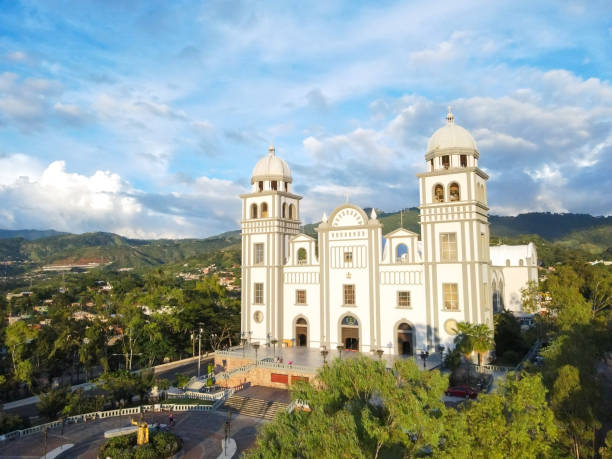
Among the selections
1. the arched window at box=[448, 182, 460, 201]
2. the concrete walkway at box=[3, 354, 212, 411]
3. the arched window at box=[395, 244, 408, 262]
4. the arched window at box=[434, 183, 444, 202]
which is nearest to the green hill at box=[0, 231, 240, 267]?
the concrete walkway at box=[3, 354, 212, 411]

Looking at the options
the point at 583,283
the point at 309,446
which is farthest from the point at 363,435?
the point at 583,283

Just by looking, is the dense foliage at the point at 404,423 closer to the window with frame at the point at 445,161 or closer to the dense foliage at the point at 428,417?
the dense foliage at the point at 428,417

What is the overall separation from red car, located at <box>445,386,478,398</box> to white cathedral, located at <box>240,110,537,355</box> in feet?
15.8

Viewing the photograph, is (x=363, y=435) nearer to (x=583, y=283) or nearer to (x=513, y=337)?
(x=513, y=337)

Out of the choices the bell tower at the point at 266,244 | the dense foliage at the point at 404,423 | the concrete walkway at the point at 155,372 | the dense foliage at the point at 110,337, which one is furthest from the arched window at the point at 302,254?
the dense foliage at the point at 404,423

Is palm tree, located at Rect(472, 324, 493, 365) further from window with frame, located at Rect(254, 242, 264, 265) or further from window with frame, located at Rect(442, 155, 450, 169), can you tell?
window with frame, located at Rect(254, 242, 264, 265)

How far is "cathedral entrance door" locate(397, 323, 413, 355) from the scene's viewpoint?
28625 mm

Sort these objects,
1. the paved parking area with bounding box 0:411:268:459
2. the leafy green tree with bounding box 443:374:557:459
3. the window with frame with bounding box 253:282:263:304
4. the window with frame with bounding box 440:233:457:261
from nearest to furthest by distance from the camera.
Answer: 1. the leafy green tree with bounding box 443:374:557:459
2. the paved parking area with bounding box 0:411:268:459
3. the window with frame with bounding box 440:233:457:261
4. the window with frame with bounding box 253:282:263:304

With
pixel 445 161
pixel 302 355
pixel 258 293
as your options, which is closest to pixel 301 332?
pixel 302 355

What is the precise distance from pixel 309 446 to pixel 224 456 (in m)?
9.18

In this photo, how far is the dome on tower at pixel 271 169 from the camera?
34062mm

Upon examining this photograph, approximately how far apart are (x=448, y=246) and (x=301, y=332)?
1191 centimetres

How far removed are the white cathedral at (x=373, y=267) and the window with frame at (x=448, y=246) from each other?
57 mm

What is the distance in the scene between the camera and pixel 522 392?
11.2 m
